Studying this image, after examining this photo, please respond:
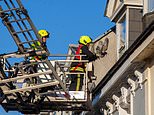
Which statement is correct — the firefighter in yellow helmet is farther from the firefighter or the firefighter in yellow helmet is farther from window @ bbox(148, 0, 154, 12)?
window @ bbox(148, 0, 154, 12)

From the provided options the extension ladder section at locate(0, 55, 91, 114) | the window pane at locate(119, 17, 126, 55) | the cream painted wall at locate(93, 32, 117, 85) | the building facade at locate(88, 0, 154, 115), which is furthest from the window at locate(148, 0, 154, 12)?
the cream painted wall at locate(93, 32, 117, 85)

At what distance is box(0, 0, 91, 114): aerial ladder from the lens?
15.0 metres

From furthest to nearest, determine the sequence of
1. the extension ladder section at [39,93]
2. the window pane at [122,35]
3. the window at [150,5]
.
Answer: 1. the window pane at [122,35]
2. the extension ladder section at [39,93]
3. the window at [150,5]

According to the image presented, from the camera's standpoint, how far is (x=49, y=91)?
1644 centimetres

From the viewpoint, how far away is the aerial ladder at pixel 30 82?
14961 millimetres

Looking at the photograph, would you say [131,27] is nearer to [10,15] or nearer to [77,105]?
[77,105]

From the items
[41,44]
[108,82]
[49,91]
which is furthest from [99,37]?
[41,44]

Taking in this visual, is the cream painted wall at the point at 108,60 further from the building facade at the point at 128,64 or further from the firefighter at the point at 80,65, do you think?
the firefighter at the point at 80,65

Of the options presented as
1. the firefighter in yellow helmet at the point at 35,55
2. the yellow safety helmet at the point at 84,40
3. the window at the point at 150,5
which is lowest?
the firefighter in yellow helmet at the point at 35,55

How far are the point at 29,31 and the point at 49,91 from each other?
7.80 feet

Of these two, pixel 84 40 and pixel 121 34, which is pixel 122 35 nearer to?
pixel 121 34

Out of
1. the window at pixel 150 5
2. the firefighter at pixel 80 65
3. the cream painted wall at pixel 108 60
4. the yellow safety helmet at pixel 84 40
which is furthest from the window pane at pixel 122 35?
the window at pixel 150 5

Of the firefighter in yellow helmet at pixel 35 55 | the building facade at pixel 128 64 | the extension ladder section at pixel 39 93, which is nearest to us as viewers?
the building facade at pixel 128 64

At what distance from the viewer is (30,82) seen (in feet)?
53.3
